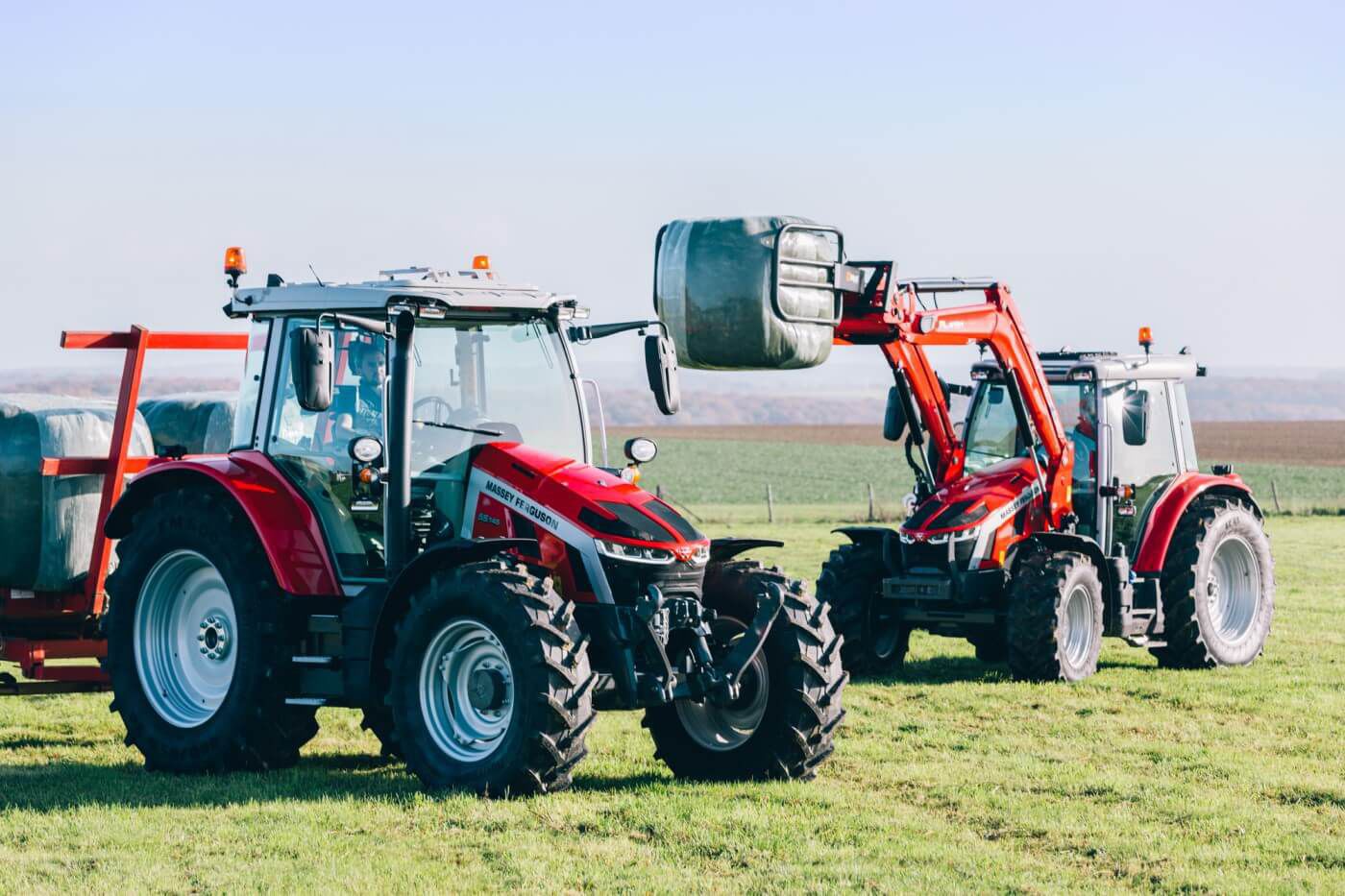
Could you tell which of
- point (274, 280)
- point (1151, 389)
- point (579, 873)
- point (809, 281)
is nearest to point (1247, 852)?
point (579, 873)

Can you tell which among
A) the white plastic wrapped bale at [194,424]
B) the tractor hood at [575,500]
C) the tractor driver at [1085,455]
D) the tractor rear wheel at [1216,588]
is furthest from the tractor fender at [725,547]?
the tractor rear wheel at [1216,588]

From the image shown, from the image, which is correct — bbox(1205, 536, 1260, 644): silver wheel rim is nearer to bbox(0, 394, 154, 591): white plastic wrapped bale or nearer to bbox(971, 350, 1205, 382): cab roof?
bbox(971, 350, 1205, 382): cab roof

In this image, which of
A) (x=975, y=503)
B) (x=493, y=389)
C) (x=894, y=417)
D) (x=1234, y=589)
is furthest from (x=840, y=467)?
(x=493, y=389)

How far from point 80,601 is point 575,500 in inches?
146

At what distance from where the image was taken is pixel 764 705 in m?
9.32

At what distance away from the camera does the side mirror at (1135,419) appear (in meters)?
14.8

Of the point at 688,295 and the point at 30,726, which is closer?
the point at 688,295

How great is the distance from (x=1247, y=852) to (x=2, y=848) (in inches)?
212

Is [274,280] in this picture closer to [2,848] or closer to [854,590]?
[2,848]

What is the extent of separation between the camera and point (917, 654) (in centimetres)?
1564

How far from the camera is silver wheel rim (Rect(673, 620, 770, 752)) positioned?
928 centimetres

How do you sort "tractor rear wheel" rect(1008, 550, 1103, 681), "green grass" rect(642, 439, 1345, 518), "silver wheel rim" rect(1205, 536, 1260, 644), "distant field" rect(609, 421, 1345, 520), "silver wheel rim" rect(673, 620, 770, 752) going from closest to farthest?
1. "silver wheel rim" rect(673, 620, 770, 752)
2. "tractor rear wheel" rect(1008, 550, 1103, 681)
3. "silver wheel rim" rect(1205, 536, 1260, 644)
4. "distant field" rect(609, 421, 1345, 520)
5. "green grass" rect(642, 439, 1345, 518)

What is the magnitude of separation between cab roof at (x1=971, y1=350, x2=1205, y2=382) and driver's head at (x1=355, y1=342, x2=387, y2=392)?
21.5 feet

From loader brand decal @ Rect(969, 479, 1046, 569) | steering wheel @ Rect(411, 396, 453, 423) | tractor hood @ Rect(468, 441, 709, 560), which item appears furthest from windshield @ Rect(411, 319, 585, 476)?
loader brand decal @ Rect(969, 479, 1046, 569)
